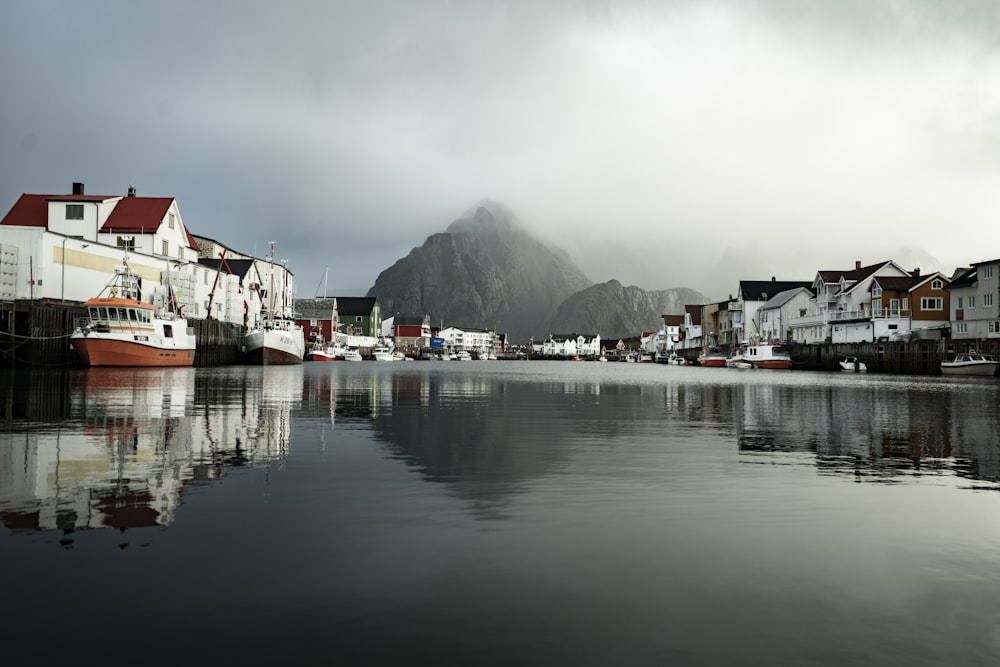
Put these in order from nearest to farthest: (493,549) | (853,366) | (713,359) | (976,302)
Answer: (493,549), (976,302), (853,366), (713,359)

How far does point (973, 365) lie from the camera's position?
67.1 metres

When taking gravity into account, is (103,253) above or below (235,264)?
below

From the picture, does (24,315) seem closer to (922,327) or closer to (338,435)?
(338,435)

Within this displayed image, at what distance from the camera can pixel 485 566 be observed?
22.3 ft

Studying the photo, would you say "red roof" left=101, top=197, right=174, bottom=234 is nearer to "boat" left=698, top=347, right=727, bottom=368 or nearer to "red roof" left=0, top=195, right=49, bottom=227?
"red roof" left=0, top=195, right=49, bottom=227

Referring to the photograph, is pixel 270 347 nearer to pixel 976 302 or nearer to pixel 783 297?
pixel 976 302

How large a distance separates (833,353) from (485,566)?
97.1 metres

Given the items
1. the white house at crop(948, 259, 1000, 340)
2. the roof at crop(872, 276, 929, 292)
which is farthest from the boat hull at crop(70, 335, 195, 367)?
the roof at crop(872, 276, 929, 292)

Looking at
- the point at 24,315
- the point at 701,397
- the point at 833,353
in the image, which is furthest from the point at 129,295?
the point at 833,353

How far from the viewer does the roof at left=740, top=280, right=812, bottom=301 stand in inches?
5276

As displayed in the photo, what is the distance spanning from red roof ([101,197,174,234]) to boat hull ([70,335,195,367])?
21209mm

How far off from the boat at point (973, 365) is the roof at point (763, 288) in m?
64.0

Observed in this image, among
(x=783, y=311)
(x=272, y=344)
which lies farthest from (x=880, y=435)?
(x=783, y=311)

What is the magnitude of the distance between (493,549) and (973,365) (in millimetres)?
74912
